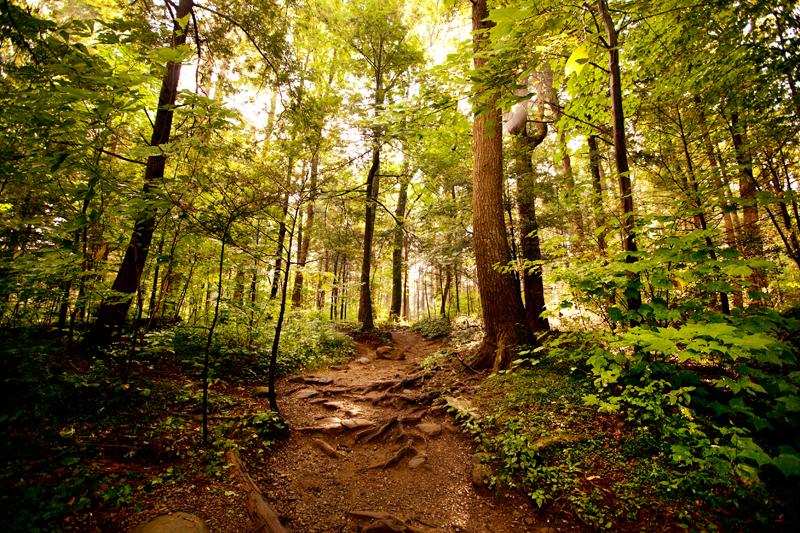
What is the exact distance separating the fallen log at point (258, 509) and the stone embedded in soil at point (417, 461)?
5.74 ft

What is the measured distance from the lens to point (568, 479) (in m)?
2.90

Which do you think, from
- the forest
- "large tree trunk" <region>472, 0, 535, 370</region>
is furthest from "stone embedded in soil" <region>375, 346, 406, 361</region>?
"large tree trunk" <region>472, 0, 535, 370</region>

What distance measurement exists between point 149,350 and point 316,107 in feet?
19.3

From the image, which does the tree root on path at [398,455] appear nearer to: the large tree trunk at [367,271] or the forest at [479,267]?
the forest at [479,267]

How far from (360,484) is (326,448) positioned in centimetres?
85

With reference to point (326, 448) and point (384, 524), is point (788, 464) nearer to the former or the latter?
point (384, 524)

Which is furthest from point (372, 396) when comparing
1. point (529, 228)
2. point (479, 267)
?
point (529, 228)

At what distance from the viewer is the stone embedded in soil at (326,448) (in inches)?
162

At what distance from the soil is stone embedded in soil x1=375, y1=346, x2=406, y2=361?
3761 mm

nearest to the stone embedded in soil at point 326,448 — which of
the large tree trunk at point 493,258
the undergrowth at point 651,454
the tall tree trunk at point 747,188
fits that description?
the undergrowth at point 651,454

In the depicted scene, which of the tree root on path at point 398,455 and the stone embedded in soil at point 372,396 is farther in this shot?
the stone embedded in soil at point 372,396

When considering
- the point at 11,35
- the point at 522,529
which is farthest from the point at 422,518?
A: the point at 11,35

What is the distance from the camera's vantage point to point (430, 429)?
4.56 metres

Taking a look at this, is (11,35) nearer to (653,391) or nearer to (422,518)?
(422,518)
